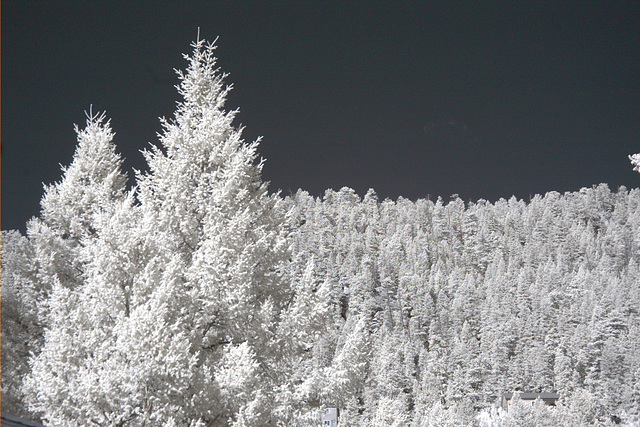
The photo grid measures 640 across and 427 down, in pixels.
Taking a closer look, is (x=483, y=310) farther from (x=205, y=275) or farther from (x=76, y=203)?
(x=205, y=275)

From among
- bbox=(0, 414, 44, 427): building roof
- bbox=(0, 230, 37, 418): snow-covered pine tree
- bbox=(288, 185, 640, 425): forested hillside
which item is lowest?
bbox=(0, 414, 44, 427): building roof

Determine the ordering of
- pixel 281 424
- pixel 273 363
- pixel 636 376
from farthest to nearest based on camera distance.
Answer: pixel 636 376 → pixel 273 363 → pixel 281 424

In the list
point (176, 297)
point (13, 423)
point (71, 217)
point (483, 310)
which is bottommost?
point (13, 423)

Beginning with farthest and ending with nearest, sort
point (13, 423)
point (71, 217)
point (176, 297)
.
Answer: point (71, 217) → point (176, 297) → point (13, 423)

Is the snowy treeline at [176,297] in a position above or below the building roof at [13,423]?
above

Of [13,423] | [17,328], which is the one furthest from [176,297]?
[17,328]

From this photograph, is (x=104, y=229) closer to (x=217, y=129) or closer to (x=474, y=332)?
(x=217, y=129)

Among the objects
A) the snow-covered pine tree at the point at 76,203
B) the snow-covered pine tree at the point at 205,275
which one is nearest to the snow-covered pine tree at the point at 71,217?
the snow-covered pine tree at the point at 76,203

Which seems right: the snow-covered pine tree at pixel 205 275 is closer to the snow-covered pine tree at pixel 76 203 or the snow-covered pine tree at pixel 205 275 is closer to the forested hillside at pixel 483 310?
the snow-covered pine tree at pixel 76 203

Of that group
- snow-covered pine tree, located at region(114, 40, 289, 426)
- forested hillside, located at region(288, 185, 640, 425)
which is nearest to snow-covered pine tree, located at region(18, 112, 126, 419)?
snow-covered pine tree, located at region(114, 40, 289, 426)

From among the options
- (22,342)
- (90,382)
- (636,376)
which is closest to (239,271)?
(90,382)

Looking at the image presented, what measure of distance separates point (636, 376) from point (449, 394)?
2928 centimetres

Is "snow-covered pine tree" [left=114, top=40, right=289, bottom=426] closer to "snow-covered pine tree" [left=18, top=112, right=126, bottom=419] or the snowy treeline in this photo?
the snowy treeline

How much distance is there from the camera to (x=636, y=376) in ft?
286
